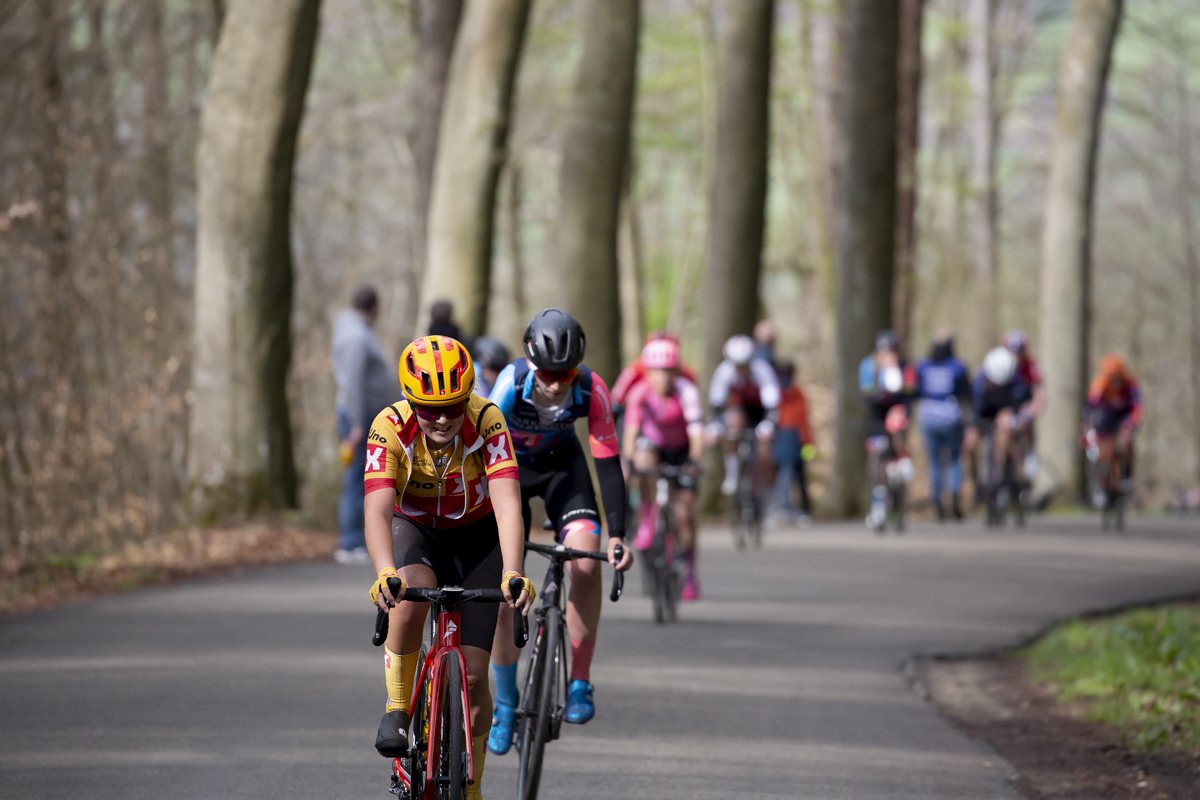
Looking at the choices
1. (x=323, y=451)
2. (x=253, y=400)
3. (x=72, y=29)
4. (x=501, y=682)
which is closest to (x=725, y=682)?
(x=501, y=682)

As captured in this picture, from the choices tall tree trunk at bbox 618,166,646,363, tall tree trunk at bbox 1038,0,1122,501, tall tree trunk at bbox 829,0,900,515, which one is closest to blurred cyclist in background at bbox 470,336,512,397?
tall tree trunk at bbox 829,0,900,515

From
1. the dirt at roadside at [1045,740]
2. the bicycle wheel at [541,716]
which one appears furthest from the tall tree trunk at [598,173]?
the bicycle wheel at [541,716]

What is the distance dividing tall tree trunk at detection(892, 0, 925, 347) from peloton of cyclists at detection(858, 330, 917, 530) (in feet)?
30.0

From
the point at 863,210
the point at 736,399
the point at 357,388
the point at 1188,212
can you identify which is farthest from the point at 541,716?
the point at 1188,212

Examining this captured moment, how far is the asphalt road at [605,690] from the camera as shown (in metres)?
6.52

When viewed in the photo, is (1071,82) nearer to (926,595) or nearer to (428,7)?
(428,7)

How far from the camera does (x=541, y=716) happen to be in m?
5.93

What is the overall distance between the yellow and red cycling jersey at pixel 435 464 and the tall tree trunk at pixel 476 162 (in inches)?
504

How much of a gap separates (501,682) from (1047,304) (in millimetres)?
20361

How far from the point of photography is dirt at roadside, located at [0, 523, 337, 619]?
38.9 ft

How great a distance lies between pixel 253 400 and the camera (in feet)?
50.7

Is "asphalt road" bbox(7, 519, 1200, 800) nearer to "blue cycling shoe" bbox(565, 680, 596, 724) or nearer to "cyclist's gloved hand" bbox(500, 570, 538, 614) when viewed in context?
"blue cycling shoe" bbox(565, 680, 596, 724)

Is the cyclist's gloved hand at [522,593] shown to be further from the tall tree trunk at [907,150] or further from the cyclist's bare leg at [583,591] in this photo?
the tall tree trunk at [907,150]

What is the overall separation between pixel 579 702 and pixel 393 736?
4.96ft
